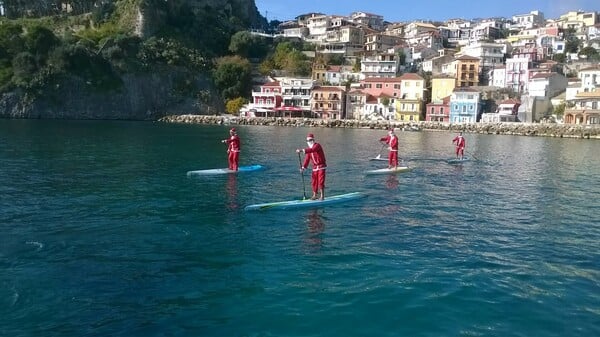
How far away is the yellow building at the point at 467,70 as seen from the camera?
125 meters

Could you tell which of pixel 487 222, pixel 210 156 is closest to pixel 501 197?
pixel 487 222

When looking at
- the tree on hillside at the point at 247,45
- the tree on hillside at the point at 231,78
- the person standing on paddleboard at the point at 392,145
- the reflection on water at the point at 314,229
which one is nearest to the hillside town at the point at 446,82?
the tree on hillside at the point at 231,78

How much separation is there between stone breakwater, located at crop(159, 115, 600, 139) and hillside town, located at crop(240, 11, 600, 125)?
8056 millimetres

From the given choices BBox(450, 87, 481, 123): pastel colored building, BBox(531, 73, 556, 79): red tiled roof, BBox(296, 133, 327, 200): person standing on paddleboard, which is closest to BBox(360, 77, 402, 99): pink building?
BBox(450, 87, 481, 123): pastel colored building

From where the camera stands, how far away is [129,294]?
11773mm

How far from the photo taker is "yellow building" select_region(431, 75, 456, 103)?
116938 mm

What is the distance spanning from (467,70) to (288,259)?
397 feet

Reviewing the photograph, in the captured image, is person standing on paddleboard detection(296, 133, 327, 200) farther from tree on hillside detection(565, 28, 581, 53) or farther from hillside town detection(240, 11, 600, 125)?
tree on hillside detection(565, 28, 581, 53)

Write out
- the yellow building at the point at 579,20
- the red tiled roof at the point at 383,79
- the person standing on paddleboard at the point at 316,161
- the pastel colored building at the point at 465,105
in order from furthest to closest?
1. the yellow building at the point at 579,20
2. the red tiled roof at the point at 383,79
3. the pastel colored building at the point at 465,105
4. the person standing on paddleboard at the point at 316,161

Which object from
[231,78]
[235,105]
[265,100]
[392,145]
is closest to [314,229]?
[392,145]

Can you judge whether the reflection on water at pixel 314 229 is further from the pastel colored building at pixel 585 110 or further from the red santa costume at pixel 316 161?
the pastel colored building at pixel 585 110

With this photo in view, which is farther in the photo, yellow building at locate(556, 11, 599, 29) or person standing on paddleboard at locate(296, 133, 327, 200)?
yellow building at locate(556, 11, 599, 29)

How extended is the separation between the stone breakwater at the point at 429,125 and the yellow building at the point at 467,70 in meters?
24.2

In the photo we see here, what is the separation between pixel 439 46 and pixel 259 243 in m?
158
